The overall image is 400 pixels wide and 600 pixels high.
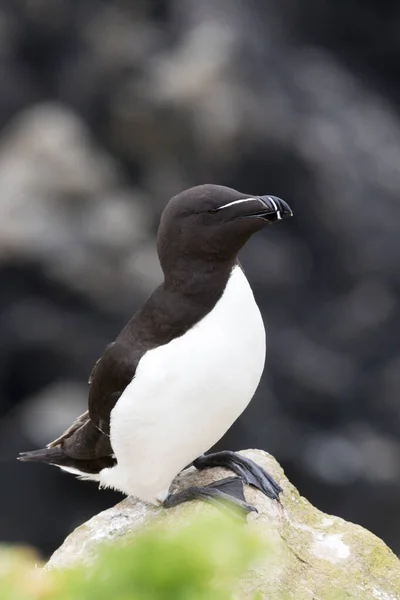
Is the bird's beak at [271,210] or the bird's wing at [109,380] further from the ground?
the bird's beak at [271,210]

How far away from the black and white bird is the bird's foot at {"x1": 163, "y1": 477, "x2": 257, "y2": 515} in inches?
8.9

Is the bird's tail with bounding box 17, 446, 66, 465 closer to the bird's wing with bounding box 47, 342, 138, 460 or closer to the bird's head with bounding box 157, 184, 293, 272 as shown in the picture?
the bird's wing with bounding box 47, 342, 138, 460

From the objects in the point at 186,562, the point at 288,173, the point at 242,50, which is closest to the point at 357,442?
the point at 288,173

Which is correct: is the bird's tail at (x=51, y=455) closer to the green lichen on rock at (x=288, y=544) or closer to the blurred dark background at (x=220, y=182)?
the green lichen on rock at (x=288, y=544)

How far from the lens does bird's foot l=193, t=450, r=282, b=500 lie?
4152 mm

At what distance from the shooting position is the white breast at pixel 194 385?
347 cm

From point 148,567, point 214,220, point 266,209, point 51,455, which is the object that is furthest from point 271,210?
point 148,567

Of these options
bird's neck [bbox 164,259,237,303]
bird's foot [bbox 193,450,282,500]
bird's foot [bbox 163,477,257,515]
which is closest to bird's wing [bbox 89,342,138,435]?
bird's neck [bbox 164,259,237,303]

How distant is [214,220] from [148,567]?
2.45m

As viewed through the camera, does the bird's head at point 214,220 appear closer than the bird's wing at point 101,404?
Yes

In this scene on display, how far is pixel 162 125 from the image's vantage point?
13.9m

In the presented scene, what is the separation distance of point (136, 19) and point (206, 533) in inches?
600

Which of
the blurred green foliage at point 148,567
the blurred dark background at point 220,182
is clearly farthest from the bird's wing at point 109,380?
the blurred dark background at point 220,182

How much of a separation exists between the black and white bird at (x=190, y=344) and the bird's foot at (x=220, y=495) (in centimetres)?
23
